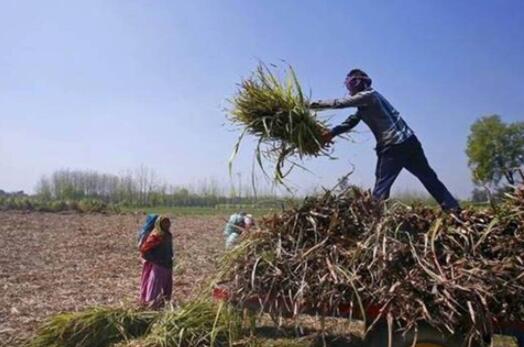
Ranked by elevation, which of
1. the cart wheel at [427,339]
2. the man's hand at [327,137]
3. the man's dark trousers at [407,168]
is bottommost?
the cart wheel at [427,339]

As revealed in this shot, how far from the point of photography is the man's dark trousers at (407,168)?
208 inches

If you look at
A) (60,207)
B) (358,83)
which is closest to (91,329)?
(358,83)

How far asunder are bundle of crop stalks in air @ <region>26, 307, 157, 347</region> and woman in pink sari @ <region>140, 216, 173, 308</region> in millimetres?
1434

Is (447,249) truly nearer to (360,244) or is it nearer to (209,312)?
(360,244)

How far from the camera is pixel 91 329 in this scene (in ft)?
17.5

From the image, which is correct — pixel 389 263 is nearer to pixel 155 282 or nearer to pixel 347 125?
pixel 347 125

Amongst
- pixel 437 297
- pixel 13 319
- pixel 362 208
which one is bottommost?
pixel 13 319

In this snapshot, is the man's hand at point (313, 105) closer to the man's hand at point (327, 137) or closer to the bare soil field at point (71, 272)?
the man's hand at point (327, 137)

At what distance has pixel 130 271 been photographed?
37.3ft

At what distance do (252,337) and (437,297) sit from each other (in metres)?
1.63

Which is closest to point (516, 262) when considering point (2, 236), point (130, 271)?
point (130, 271)

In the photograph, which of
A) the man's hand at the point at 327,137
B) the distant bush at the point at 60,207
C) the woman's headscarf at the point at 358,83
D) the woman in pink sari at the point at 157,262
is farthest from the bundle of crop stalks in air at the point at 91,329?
the distant bush at the point at 60,207

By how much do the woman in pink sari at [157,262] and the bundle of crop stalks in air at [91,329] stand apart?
4.71 ft

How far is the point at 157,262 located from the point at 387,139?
11.8ft
